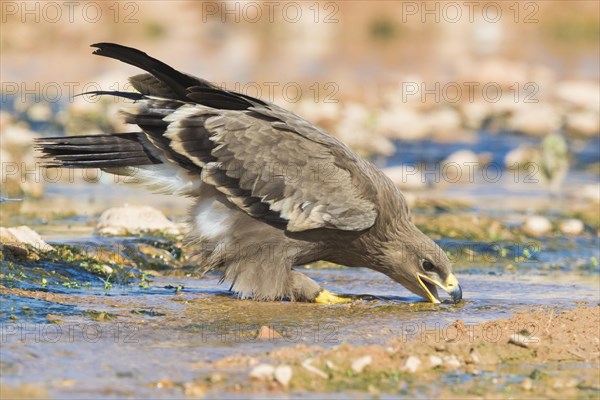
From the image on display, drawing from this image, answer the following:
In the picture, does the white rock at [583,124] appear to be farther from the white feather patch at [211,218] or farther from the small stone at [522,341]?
the small stone at [522,341]

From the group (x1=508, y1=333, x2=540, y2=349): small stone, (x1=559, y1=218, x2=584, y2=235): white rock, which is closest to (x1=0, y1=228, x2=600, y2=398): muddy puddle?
(x1=508, y1=333, x2=540, y2=349): small stone

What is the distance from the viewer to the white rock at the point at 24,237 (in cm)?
765

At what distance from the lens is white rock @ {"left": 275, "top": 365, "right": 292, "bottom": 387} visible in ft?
16.0

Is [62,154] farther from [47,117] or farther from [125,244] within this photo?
[47,117]

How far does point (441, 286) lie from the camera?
288 inches

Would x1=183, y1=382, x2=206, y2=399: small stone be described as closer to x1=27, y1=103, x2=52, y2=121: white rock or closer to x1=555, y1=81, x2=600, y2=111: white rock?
x1=27, y1=103, x2=52, y2=121: white rock

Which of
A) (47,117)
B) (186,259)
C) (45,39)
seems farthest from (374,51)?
(186,259)

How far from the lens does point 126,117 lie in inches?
289

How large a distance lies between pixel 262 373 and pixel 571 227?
6.45 m

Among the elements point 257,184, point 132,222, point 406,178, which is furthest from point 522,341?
point 406,178

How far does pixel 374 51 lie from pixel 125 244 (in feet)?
70.8

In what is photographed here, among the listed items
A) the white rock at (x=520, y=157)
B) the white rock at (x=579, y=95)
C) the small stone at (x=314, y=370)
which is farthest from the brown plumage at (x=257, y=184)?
the white rock at (x=579, y=95)

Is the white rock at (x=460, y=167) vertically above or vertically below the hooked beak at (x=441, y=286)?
above

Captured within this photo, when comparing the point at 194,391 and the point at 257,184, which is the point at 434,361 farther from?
the point at 257,184
